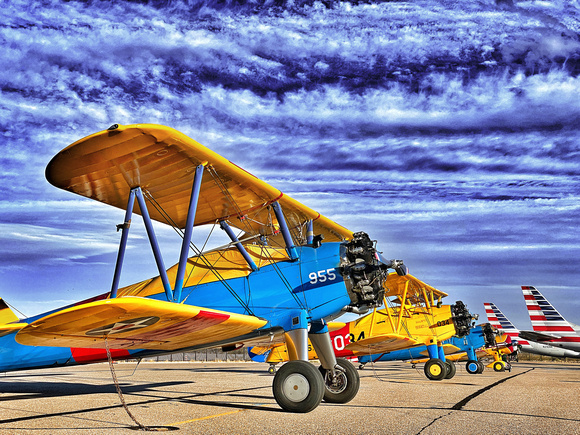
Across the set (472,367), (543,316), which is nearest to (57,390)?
(472,367)

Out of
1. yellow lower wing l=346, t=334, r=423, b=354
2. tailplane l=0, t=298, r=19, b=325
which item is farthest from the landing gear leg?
tailplane l=0, t=298, r=19, b=325

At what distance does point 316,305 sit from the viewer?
7.06 metres

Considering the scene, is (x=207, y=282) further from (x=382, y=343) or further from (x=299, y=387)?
(x=382, y=343)

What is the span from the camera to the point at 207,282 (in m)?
7.53

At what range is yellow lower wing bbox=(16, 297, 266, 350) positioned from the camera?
4895 mm

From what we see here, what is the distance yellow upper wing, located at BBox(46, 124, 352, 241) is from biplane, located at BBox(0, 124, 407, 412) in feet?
0.06

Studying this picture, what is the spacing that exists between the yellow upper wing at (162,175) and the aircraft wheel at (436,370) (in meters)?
8.64

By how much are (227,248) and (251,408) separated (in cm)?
255

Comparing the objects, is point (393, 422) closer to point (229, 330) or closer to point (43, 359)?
point (229, 330)

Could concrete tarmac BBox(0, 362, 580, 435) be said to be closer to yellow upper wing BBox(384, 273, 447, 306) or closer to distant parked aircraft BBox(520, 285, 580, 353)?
yellow upper wing BBox(384, 273, 447, 306)

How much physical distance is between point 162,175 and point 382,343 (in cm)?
1014

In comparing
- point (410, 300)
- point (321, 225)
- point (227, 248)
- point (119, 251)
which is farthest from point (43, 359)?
point (410, 300)

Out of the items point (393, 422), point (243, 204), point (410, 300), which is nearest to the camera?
point (393, 422)

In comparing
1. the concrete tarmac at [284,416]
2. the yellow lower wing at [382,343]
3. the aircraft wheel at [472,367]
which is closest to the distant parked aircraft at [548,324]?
the aircraft wheel at [472,367]
